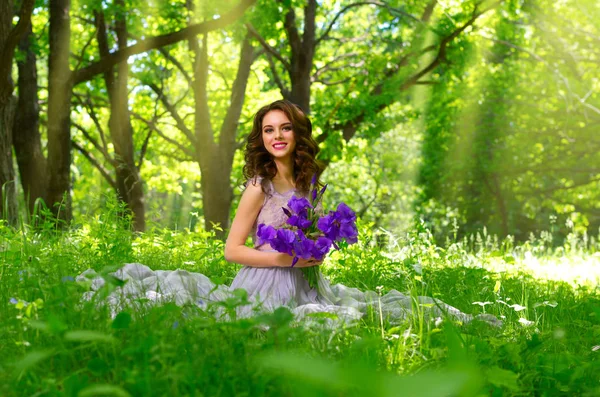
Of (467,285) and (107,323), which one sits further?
(467,285)

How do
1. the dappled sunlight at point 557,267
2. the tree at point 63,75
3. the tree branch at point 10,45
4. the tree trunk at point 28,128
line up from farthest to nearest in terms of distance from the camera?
the tree trunk at point 28,128
the tree at point 63,75
the tree branch at point 10,45
the dappled sunlight at point 557,267

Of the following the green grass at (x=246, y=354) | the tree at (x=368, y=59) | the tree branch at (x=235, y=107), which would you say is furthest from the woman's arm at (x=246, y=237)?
the tree branch at (x=235, y=107)

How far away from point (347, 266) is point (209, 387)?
182 inches

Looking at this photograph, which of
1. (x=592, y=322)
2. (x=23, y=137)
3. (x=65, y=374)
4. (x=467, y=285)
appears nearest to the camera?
(x=65, y=374)

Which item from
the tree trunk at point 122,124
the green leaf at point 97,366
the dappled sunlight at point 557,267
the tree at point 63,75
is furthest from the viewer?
the tree trunk at point 122,124

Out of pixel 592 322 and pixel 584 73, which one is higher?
pixel 584 73

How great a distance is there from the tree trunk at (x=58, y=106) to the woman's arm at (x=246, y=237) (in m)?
7.00

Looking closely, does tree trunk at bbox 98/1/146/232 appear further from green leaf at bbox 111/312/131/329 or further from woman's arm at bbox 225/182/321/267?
green leaf at bbox 111/312/131/329

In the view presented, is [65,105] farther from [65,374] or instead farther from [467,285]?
[65,374]

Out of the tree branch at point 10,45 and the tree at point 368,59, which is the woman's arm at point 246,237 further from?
the tree at point 368,59

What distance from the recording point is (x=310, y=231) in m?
4.10

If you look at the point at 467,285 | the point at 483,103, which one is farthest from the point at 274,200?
the point at 483,103

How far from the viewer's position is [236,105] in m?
14.9

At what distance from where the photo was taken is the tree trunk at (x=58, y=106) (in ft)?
35.7
